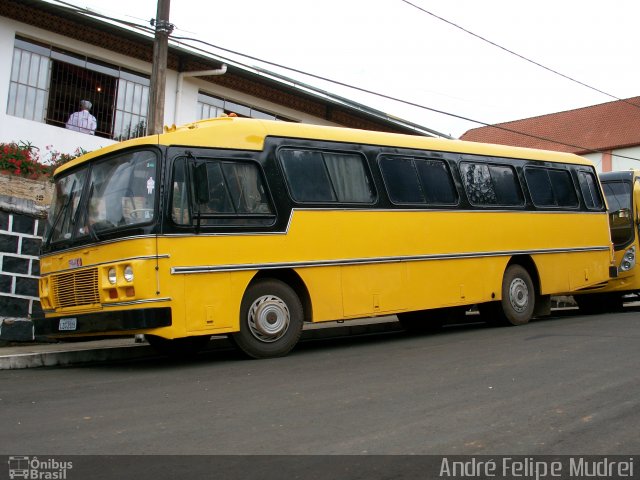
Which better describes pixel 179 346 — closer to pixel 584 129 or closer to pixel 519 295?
pixel 519 295

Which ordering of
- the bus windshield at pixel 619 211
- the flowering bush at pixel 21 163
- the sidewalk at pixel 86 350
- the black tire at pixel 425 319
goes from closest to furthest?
1. the sidewalk at pixel 86 350
2. the black tire at pixel 425 319
3. the flowering bush at pixel 21 163
4. the bus windshield at pixel 619 211

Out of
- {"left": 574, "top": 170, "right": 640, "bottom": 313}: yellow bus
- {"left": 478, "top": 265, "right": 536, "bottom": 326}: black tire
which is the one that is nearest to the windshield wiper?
{"left": 478, "top": 265, "right": 536, "bottom": 326}: black tire

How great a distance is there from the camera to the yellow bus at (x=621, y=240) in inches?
602

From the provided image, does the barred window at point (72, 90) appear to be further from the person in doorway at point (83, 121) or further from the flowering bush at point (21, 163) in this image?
the flowering bush at point (21, 163)

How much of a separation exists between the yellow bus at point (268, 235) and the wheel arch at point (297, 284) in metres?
0.02

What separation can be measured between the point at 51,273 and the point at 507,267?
24.4 ft

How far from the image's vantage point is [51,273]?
9.23m

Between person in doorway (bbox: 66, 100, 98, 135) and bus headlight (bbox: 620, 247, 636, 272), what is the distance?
12769 mm

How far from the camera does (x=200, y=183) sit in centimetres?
857

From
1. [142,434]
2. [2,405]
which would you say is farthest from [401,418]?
[2,405]

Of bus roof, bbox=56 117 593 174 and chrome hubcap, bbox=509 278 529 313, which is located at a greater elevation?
bus roof, bbox=56 117 593 174

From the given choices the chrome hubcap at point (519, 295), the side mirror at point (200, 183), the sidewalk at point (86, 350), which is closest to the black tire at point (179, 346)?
the sidewalk at point (86, 350)

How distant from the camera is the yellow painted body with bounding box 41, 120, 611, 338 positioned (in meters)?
8.25

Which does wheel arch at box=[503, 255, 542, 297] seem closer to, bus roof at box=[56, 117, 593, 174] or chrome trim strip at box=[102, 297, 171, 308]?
bus roof at box=[56, 117, 593, 174]
